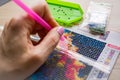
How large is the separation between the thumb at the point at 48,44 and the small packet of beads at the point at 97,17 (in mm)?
151

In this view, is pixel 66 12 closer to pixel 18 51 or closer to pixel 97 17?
pixel 97 17

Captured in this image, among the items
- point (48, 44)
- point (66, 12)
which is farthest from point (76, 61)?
point (66, 12)

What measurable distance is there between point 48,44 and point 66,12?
25 centimetres

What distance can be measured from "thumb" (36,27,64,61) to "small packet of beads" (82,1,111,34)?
0.50 ft

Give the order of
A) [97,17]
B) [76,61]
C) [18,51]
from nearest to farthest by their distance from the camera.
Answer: [18,51]
[76,61]
[97,17]

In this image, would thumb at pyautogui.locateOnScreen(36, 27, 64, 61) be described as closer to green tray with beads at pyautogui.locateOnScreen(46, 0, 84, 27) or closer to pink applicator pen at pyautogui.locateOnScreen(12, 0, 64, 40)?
pink applicator pen at pyautogui.locateOnScreen(12, 0, 64, 40)

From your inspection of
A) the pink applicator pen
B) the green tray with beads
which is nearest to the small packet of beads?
the green tray with beads

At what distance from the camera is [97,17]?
67cm

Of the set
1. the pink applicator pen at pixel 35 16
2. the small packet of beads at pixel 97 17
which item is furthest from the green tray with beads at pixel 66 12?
the pink applicator pen at pixel 35 16

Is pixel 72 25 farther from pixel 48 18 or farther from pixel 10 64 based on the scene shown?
pixel 10 64

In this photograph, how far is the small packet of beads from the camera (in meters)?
0.63

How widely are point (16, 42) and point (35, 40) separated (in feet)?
0.43

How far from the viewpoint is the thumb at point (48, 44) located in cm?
46

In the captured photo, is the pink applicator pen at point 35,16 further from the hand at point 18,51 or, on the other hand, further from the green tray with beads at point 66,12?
the green tray with beads at point 66,12
